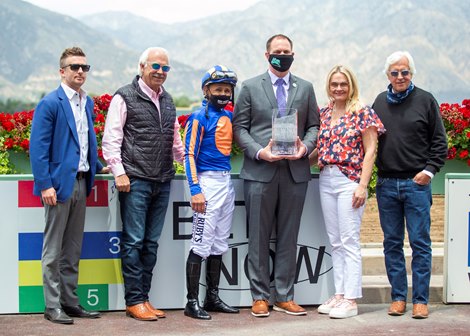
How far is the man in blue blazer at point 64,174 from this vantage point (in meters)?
6.10

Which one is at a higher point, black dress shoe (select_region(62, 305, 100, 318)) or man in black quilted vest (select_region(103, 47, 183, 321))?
man in black quilted vest (select_region(103, 47, 183, 321))

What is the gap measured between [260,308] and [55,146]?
1971mm

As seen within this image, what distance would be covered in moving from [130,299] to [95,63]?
81.2 metres

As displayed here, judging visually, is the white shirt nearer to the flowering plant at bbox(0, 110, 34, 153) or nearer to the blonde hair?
the blonde hair

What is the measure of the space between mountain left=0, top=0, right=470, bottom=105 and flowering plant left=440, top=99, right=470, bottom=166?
21606 mm

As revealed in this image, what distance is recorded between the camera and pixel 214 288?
6719 millimetres

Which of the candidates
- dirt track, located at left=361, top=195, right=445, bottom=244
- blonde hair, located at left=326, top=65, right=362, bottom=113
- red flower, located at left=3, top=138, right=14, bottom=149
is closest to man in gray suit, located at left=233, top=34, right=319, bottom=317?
blonde hair, located at left=326, top=65, right=362, bottom=113

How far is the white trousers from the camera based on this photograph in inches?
253

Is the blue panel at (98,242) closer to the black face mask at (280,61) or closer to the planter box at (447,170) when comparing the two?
the black face mask at (280,61)

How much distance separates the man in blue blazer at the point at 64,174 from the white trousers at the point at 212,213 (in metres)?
0.84

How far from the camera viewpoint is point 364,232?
902cm

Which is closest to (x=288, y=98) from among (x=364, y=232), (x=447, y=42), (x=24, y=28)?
(x=364, y=232)

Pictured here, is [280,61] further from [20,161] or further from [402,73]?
[20,161]

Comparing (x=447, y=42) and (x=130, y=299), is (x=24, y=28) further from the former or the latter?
(x=130, y=299)
